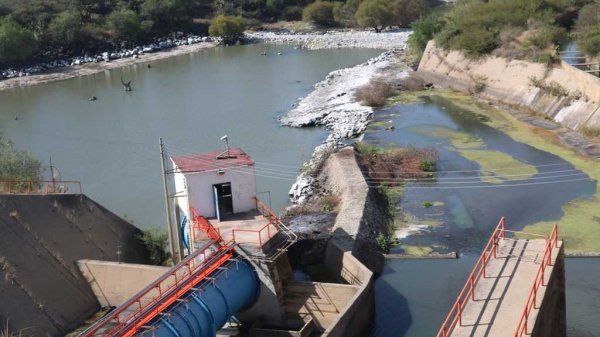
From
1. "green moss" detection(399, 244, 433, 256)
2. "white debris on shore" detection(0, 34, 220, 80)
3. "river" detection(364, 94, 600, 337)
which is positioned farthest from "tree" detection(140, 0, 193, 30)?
"green moss" detection(399, 244, 433, 256)

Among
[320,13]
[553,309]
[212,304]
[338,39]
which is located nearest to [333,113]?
[212,304]

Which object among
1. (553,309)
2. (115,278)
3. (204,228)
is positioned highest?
(204,228)

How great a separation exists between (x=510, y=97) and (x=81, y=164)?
24.1 m

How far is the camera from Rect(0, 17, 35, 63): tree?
6316cm

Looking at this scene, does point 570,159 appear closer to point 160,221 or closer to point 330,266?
point 330,266

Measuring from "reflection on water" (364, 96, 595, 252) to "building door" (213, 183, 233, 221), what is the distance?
6.77 meters

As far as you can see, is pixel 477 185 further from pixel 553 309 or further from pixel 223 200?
pixel 553 309

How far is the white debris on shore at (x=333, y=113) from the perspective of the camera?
1118 inches

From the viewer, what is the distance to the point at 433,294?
19031 millimetres

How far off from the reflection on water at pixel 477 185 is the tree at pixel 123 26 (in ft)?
156

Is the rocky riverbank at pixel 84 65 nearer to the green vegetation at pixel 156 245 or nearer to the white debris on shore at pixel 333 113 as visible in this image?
the white debris on shore at pixel 333 113

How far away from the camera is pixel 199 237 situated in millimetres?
16500

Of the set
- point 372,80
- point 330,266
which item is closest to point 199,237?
point 330,266

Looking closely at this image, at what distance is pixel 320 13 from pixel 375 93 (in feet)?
142
